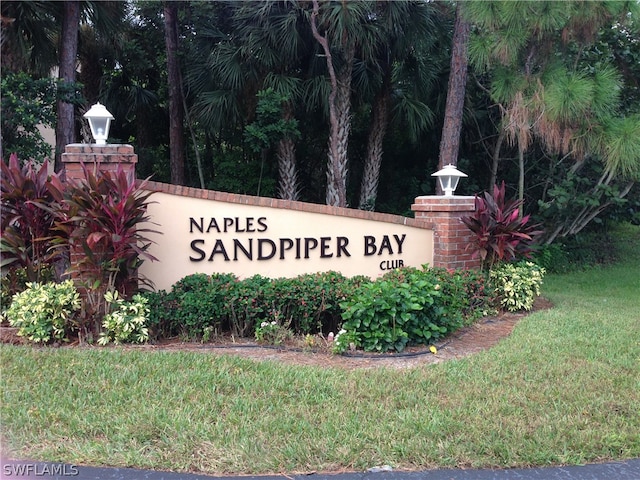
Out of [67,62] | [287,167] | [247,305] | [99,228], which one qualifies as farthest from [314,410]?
[67,62]

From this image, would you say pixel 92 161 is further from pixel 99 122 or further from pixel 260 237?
pixel 260 237

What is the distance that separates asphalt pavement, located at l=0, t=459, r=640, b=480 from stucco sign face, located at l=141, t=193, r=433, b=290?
11.1 feet

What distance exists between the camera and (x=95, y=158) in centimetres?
630

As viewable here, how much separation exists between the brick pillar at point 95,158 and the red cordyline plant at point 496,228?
4.41m

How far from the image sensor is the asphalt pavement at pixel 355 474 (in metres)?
3.43

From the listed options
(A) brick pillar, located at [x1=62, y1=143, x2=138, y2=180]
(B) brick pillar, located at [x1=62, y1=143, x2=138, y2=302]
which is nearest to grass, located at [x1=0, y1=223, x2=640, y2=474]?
(B) brick pillar, located at [x1=62, y1=143, x2=138, y2=302]

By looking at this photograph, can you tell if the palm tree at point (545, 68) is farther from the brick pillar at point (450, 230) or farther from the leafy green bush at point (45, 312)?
the leafy green bush at point (45, 312)

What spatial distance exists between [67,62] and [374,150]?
6653mm

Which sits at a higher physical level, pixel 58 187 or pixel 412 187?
pixel 412 187

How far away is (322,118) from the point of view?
13.5 metres

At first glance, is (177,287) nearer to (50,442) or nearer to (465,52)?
(50,442)

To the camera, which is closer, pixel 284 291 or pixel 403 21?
→ pixel 284 291

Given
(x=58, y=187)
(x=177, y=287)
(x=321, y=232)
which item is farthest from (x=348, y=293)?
(x=58, y=187)

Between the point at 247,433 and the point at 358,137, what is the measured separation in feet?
40.0
